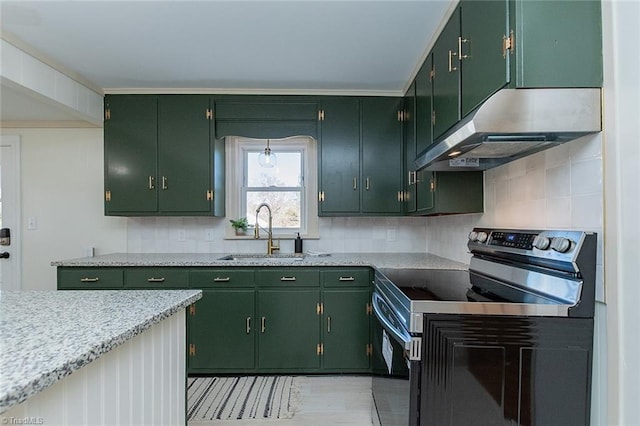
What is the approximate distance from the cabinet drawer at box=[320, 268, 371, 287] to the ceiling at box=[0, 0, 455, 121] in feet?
4.96

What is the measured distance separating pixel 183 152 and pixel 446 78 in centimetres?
214

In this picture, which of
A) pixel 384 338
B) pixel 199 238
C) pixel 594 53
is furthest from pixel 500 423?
pixel 199 238

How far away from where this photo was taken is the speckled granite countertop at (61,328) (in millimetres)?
673

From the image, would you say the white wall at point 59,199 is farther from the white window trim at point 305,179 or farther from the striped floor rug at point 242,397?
the striped floor rug at point 242,397

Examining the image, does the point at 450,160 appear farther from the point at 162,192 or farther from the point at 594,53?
the point at 162,192

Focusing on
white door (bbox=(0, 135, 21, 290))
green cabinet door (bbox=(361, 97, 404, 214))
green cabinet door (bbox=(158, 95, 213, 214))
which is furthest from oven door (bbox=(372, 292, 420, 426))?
white door (bbox=(0, 135, 21, 290))

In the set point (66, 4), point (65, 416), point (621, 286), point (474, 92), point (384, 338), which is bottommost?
point (384, 338)

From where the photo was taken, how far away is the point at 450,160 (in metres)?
1.91

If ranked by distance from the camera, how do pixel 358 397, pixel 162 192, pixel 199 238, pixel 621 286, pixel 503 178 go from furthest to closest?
1. pixel 199 238
2. pixel 162 192
3. pixel 358 397
4. pixel 503 178
5. pixel 621 286

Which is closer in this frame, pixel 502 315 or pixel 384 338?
pixel 502 315

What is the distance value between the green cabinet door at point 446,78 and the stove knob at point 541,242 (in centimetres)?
64

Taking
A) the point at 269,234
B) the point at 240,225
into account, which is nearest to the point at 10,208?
the point at 240,225

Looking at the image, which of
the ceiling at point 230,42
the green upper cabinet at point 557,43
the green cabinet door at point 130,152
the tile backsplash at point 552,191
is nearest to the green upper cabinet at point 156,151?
the green cabinet door at point 130,152

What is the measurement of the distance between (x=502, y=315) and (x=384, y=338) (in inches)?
24.5
